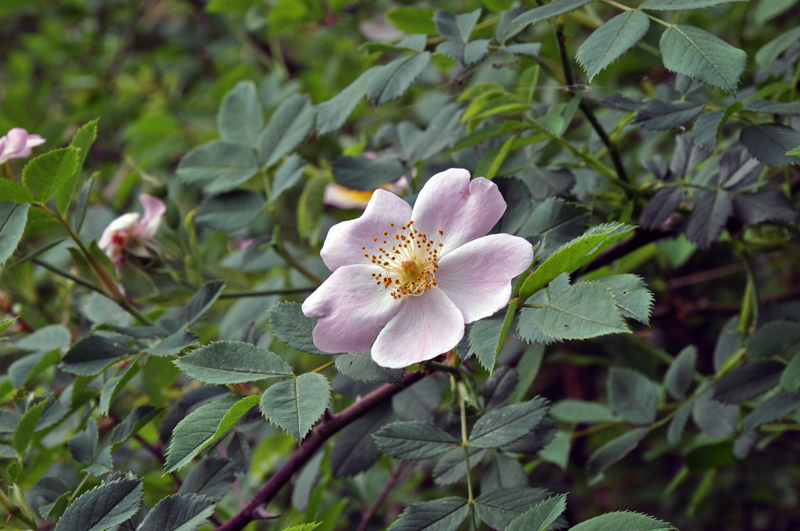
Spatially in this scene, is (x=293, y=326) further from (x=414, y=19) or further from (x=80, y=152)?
(x=414, y=19)

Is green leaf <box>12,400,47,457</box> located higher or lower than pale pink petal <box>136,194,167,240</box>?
lower

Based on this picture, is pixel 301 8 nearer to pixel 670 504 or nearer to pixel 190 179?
pixel 190 179

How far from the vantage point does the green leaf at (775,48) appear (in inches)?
38.0

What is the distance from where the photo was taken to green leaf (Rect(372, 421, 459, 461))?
0.75 metres

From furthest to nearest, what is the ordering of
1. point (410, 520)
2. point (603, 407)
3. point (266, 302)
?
1. point (266, 302)
2. point (603, 407)
3. point (410, 520)

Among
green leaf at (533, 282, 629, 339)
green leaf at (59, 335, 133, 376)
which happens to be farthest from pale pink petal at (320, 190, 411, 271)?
green leaf at (59, 335, 133, 376)

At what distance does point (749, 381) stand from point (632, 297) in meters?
0.48

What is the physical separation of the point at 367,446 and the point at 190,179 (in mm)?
625

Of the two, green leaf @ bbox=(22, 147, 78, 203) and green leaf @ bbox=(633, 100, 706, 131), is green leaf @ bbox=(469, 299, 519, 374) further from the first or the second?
green leaf @ bbox=(22, 147, 78, 203)

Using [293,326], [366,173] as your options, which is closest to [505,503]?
[293,326]

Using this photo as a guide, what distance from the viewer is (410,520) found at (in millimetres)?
707

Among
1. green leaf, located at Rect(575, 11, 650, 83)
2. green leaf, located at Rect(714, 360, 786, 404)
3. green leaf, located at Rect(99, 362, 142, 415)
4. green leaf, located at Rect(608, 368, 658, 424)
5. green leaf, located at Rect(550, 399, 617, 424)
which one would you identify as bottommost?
green leaf, located at Rect(550, 399, 617, 424)

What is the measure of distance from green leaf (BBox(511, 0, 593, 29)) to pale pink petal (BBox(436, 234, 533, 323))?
28cm

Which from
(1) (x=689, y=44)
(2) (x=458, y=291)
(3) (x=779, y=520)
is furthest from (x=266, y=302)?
(3) (x=779, y=520)
